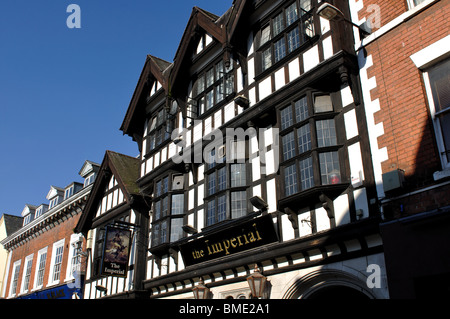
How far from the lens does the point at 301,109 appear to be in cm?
1071

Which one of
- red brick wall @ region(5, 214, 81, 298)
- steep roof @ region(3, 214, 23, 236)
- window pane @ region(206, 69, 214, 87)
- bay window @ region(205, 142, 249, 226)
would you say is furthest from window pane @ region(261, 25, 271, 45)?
steep roof @ region(3, 214, 23, 236)

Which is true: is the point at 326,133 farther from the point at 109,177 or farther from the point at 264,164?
the point at 109,177

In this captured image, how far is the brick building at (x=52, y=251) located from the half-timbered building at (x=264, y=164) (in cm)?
711

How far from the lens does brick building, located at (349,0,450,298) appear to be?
7.29m

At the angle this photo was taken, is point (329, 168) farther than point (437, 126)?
Yes

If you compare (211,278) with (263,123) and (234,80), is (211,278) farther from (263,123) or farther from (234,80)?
(234,80)

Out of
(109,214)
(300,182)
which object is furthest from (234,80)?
(109,214)

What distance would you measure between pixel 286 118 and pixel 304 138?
917 millimetres

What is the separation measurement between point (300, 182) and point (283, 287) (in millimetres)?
2459

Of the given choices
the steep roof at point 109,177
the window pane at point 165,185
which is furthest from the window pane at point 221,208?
the steep roof at point 109,177

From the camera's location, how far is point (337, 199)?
370 inches

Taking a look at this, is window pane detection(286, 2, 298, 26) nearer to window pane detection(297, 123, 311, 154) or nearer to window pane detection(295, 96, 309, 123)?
window pane detection(295, 96, 309, 123)

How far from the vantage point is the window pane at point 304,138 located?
10.3 meters

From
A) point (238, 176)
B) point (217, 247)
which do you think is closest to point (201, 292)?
point (217, 247)
